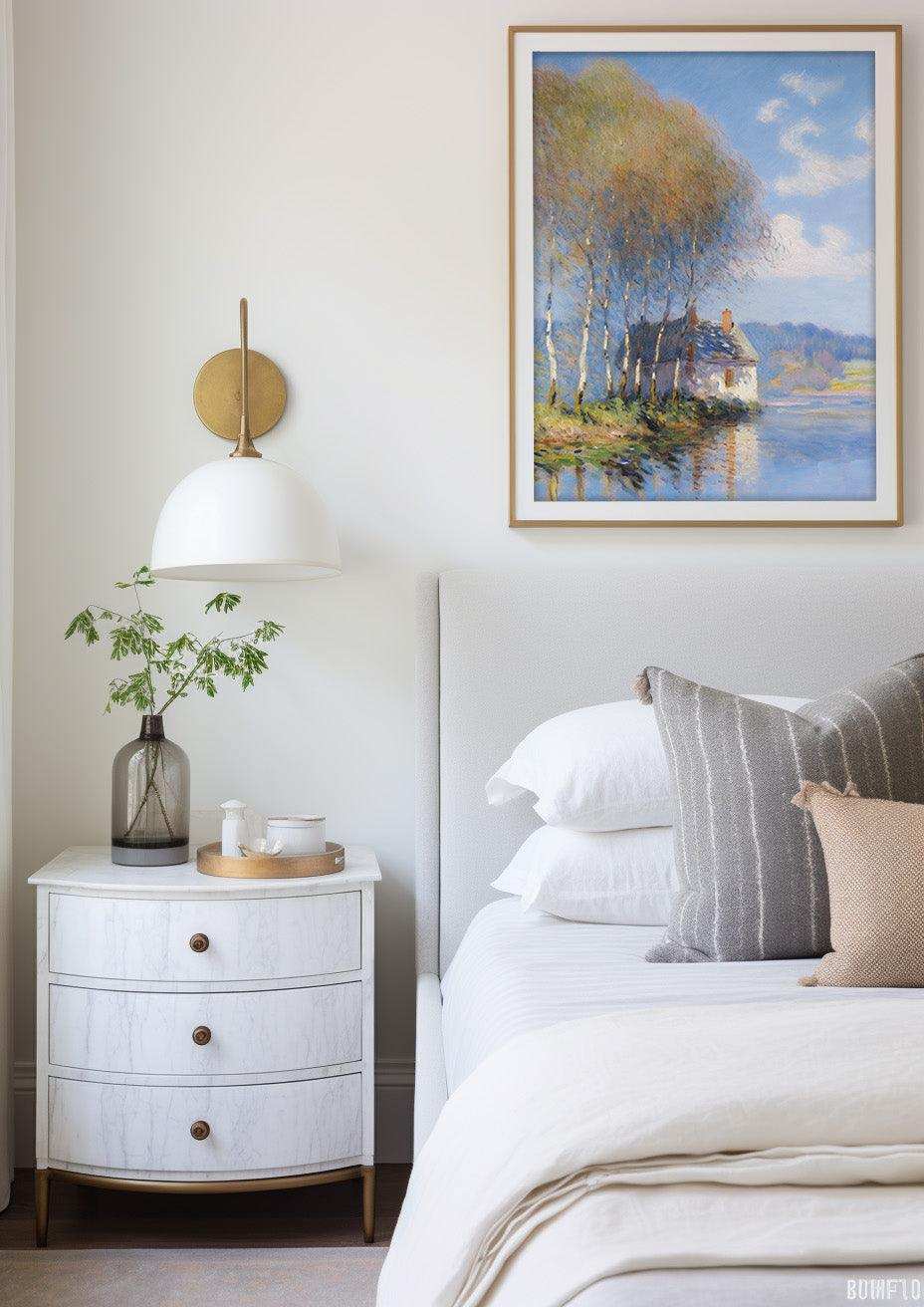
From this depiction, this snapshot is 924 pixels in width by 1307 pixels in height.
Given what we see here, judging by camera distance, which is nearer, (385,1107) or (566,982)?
(566,982)

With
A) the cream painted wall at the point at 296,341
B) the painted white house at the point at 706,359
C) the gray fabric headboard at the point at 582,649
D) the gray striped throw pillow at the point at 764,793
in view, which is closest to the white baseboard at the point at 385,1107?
the cream painted wall at the point at 296,341

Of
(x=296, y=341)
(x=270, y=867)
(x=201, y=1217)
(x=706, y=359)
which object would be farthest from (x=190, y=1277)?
(x=706, y=359)

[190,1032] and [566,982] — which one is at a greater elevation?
[566,982]

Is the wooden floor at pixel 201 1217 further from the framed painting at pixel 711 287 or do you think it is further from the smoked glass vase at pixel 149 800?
the framed painting at pixel 711 287

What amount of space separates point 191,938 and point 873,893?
3.75 ft

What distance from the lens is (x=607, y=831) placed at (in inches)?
78.3

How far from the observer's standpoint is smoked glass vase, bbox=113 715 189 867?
7.22ft

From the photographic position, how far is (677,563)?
245cm

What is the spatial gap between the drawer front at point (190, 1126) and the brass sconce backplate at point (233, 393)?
4.28 ft

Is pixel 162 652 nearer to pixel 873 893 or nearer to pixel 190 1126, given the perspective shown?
pixel 190 1126

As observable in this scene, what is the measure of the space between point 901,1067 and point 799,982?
0.46 meters

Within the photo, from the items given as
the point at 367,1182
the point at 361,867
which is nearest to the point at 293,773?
the point at 361,867

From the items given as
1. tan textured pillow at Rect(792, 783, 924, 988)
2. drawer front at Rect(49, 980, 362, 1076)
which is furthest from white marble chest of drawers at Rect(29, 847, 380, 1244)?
tan textured pillow at Rect(792, 783, 924, 988)
